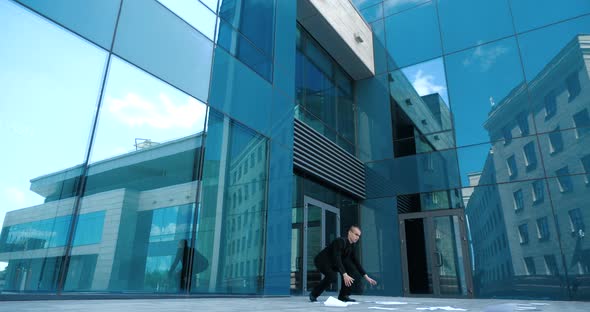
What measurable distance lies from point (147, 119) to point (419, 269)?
8323 mm

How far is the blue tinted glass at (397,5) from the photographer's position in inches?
506

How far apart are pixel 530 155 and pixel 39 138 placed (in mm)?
10606

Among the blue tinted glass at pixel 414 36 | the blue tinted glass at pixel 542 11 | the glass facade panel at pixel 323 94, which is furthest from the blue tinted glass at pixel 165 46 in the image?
the blue tinted glass at pixel 542 11

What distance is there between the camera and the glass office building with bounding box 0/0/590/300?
14.8 ft

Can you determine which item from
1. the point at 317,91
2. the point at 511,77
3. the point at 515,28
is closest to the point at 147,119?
the point at 317,91

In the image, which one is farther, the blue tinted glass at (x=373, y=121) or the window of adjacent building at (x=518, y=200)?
the blue tinted glass at (x=373, y=121)

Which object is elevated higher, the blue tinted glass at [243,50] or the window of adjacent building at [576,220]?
the blue tinted glass at [243,50]

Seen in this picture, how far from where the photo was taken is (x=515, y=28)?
1082 cm

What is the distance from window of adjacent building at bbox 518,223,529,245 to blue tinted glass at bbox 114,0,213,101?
818 centimetres

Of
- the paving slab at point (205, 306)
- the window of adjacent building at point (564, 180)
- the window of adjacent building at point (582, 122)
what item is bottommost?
the paving slab at point (205, 306)

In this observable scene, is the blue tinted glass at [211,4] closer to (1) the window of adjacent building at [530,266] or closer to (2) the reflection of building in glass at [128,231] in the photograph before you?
(2) the reflection of building in glass at [128,231]

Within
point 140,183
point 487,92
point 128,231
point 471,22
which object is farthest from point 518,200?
point 128,231

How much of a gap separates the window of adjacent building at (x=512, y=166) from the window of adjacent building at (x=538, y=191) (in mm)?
531

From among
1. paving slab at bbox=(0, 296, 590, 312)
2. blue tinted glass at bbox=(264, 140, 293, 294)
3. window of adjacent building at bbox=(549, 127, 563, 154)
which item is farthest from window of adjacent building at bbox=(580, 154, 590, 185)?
blue tinted glass at bbox=(264, 140, 293, 294)
